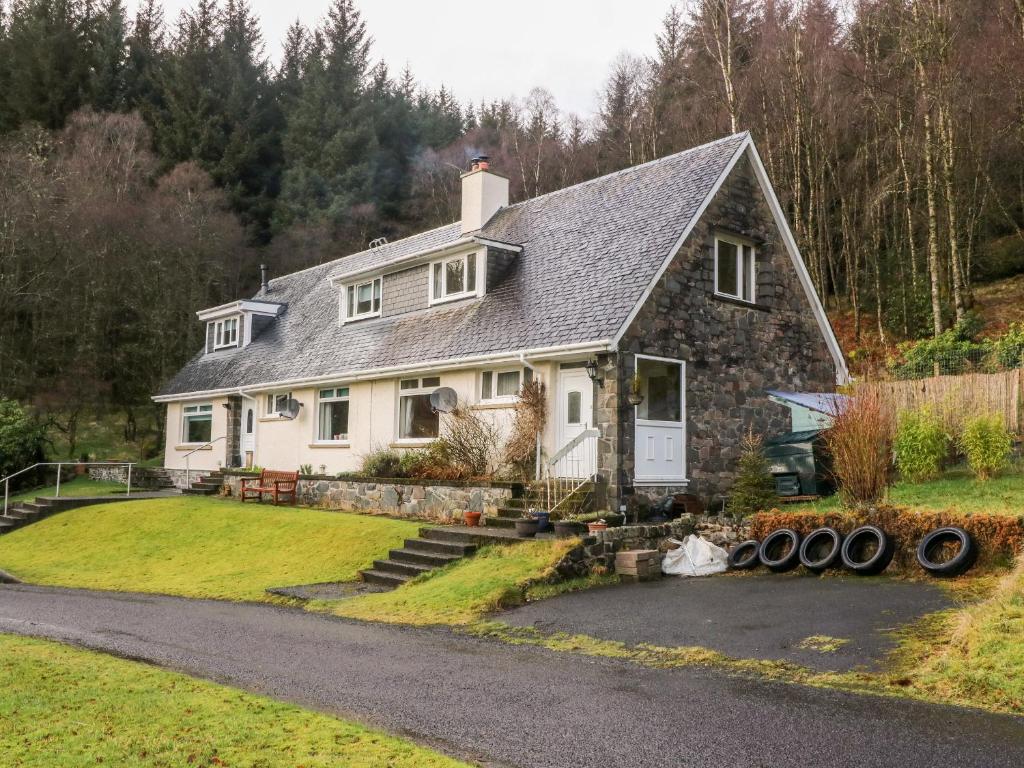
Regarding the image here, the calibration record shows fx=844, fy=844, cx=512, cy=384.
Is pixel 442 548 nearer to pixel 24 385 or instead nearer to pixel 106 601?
pixel 106 601

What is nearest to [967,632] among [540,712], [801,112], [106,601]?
[540,712]

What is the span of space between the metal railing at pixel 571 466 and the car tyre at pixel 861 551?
448cm

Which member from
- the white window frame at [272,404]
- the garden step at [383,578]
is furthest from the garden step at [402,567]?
the white window frame at [272,404]

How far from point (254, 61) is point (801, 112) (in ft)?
103

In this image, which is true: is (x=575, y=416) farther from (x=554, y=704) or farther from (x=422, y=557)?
(x=554, y=704)

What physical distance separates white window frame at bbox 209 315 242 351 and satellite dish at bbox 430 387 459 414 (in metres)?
12.4

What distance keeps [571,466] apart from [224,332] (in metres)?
17.2

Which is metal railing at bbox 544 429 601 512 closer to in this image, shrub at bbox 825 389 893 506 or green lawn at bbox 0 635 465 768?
shrub at bbox 825 389 893 506

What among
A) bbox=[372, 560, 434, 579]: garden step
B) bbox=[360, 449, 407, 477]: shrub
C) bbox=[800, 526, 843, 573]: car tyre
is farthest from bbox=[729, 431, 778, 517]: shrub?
bbox=[360, 449, 407, 477]: shrub

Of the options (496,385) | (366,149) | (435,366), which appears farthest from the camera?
(366,149)

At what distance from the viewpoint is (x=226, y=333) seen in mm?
28031

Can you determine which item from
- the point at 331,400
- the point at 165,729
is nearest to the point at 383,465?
the point at 331,400

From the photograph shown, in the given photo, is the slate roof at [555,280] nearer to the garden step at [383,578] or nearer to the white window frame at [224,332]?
the white window frame at [224,332]

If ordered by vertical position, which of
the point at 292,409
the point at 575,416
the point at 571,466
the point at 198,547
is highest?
the point at 292,409
